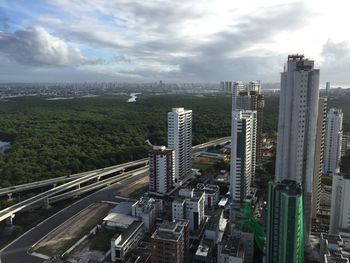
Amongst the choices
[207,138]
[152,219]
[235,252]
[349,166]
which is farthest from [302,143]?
[207,138]

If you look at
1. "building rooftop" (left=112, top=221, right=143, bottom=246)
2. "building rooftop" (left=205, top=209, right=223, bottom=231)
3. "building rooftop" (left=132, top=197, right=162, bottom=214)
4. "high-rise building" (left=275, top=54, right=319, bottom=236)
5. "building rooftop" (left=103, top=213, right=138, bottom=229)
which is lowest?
"building rooftop" (left=103, top=213, right=138, bottom=229)

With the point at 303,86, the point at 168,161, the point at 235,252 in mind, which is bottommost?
the point at 235,252

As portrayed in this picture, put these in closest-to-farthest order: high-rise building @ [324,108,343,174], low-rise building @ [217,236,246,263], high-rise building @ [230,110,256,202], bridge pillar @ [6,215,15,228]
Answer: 1. low-rise building @ [217,236,246,263]
2. bridge pillar @ [6,215,15,228]
3. high-rise building @ [230,110,256,202]
4. high-rise building @ [324,108,343,174]

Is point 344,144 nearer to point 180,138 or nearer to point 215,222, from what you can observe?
point 180,138

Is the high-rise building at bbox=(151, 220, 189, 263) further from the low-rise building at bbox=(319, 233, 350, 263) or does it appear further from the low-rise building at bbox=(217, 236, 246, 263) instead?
the low-rise building at bbox=(319, 233, 350, 263)

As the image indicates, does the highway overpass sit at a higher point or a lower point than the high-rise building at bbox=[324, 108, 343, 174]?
lower

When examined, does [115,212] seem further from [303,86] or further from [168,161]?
[303,86]

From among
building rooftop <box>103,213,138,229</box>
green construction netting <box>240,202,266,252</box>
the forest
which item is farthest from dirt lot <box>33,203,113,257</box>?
green construction netting <box>240,202,266,252</box>
